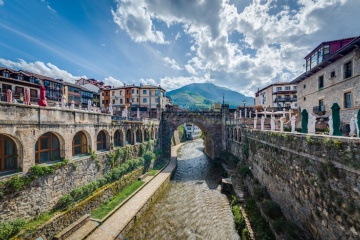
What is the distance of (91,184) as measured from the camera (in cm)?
1445

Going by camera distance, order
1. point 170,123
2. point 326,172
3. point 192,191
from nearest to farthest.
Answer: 1. point 326,172
2. point 192,191
3. point 170,123

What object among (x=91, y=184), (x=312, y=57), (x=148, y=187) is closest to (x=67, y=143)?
(x=91, y=184)

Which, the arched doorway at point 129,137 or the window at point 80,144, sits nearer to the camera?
the window at point 80,144

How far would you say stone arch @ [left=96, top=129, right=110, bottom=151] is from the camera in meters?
17.6

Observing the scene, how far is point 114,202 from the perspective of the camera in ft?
49.8

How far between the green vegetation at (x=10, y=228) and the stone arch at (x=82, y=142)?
6.13 m

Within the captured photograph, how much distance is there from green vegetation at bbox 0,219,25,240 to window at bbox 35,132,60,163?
3734 mm

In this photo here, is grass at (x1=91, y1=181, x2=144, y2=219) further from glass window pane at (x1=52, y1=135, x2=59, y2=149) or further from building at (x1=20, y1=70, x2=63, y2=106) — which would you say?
building at (x1=20, y1=70, x2=63, y2=106)

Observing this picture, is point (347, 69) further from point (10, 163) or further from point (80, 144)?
point (10, 163)

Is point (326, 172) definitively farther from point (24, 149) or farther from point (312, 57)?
point (312, 57)

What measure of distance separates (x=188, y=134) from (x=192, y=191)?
5456 cm

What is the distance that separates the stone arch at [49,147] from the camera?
1166 centimetres

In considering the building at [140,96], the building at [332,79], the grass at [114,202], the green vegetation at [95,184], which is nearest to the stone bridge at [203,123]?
the green vegetation at [95,184]

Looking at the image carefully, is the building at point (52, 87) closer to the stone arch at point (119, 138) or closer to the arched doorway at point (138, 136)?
the arched doorway at point (138, 136)
